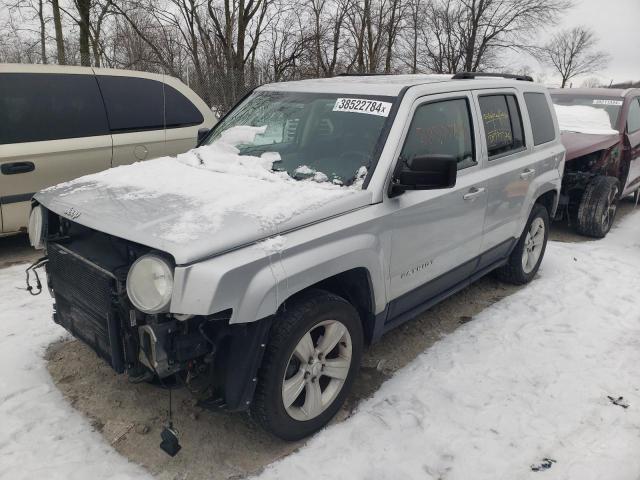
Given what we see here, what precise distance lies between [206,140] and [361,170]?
159 cm


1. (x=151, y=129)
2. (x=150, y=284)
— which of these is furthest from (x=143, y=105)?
(x=150, y=284)

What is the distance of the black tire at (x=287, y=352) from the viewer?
2.49m

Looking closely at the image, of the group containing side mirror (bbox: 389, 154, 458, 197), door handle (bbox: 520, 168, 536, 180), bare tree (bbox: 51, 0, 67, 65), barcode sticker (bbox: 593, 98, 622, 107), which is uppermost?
bare tree (bbox: 51, 0, 67, 65)

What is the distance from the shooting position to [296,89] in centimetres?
379

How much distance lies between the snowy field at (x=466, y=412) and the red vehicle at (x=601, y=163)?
2.71 m

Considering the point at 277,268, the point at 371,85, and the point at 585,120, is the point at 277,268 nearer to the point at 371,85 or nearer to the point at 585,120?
the point at 371,85

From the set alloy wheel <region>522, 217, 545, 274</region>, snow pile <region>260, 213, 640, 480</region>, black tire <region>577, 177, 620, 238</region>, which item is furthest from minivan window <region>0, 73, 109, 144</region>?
black tire <region>577, 177, 620, 238</region>

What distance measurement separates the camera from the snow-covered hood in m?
2.31

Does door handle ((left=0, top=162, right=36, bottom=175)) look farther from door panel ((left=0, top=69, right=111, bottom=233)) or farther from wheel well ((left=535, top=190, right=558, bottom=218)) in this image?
wheel well ((left=535, top=190, right=558, bottom=218))

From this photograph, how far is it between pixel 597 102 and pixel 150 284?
7977mm

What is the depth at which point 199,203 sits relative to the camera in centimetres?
263

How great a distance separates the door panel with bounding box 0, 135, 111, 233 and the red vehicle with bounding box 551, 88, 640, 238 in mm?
5677

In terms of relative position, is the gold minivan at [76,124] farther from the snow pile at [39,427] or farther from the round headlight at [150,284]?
the round headlight at [150,284]

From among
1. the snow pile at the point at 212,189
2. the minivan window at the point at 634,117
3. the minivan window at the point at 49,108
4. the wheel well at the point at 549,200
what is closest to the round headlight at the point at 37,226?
the snow pile at the point at 212,189
